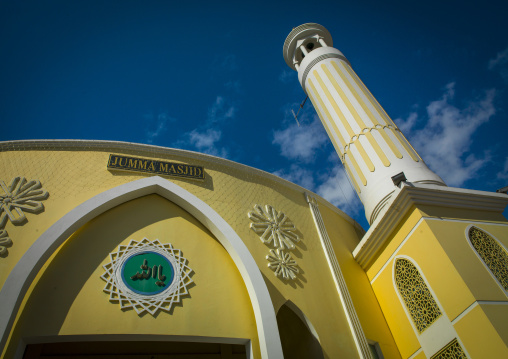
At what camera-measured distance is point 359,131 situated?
32.4 ft

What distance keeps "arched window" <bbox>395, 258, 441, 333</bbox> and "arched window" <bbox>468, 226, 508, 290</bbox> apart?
1.07 m

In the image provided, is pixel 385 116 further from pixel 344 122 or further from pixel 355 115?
pixel 344 122

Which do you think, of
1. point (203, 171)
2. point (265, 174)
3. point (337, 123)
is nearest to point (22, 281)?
point (203, 171)

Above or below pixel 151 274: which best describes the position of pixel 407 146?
above

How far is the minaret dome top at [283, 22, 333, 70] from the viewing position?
43.5 ft

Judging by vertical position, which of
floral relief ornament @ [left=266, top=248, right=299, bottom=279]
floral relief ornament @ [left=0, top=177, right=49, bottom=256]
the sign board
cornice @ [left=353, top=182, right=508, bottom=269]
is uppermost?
the sign board

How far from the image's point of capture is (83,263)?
20.7ft

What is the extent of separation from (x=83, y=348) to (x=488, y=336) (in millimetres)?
6572

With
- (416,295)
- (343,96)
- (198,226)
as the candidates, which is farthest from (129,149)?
(416,295)

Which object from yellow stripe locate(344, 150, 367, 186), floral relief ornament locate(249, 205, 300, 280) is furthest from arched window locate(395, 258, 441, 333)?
yellow stripe locate(344, 150, 367, 186)

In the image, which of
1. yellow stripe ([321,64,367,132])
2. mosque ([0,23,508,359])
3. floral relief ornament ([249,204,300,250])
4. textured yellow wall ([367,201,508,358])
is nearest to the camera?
textured yellow wall ([367,201,508,358])

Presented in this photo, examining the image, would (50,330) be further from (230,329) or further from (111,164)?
(111,164)

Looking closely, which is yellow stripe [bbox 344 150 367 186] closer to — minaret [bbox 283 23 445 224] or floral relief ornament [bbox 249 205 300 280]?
minaret [bbox 283 23 445 224]

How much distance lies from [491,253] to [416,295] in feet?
4.77
